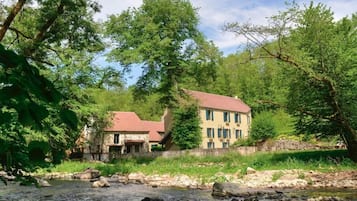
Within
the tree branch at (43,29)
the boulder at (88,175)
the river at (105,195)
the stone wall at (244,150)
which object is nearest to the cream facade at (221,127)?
the stone wall at (244,150)

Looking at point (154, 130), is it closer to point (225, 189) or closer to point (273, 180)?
point (273, 180)

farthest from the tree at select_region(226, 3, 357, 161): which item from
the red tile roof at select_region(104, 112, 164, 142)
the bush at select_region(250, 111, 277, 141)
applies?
the red tile roof at select_region(104, 112, 164, 142)

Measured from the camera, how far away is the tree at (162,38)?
40.6 m

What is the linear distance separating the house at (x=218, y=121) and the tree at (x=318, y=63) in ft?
74.8

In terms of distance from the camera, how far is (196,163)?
33125 mm

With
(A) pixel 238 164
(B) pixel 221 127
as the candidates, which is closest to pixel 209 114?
(B) pixel 221 127

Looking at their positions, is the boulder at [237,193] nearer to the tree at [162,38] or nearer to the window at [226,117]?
the tree at [162,38]

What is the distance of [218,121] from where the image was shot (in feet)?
171

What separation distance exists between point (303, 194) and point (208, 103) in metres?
34.5

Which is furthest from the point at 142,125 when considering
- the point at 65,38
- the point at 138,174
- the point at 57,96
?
the point at 57,96

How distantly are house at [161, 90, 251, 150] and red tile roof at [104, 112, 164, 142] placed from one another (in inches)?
228

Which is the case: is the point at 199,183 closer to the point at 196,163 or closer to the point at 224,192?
the point at 224,192

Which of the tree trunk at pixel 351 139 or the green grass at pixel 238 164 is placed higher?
the tree trunk at pixel 351 139

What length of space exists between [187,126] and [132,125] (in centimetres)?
1579
